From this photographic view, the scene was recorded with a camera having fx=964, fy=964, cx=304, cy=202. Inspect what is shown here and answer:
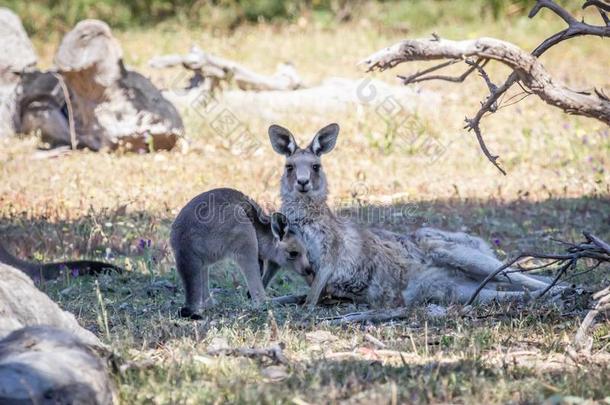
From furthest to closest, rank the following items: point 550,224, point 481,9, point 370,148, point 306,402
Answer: point 481,9 → point 370,148 → point 550,224 → point 306,402

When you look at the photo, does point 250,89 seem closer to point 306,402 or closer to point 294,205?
point 294,205

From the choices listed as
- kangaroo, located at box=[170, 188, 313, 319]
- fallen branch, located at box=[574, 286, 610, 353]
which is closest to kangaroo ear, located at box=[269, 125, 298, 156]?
kangaroo, located at box=[170, 188, 313, 319]

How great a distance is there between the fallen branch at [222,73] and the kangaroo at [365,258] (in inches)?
280

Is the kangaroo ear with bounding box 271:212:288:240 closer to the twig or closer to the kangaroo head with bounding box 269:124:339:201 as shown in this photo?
the kangaroo head with bounding box 269:124:339:201

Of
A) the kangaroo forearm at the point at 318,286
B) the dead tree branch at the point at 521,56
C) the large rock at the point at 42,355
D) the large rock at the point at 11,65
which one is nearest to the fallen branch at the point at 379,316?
the kangaroo forearm at the point at 318,286

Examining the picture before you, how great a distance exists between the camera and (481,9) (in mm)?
21469

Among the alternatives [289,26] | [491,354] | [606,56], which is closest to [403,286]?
[491,354]

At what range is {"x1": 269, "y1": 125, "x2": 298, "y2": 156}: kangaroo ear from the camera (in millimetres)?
7484

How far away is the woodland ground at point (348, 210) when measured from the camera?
4.61m

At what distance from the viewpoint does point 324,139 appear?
7.59 metres

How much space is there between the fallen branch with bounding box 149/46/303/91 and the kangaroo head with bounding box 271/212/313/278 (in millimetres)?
7581

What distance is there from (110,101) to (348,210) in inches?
171

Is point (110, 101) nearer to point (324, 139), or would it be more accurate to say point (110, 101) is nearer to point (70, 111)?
point (70, 111)

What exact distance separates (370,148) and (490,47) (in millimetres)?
7274
